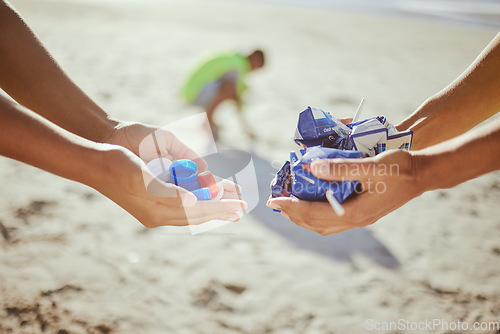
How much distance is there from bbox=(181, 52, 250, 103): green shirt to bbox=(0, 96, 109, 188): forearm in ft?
9.63

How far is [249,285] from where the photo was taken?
2.25 m

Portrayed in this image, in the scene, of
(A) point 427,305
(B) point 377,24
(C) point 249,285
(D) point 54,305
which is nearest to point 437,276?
(A) point 427,305

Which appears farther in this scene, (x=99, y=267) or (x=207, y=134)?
(x=207, y=134)

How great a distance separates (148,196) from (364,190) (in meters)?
0.75

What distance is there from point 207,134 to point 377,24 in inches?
316

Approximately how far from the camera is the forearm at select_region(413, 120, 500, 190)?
1274 millimetres

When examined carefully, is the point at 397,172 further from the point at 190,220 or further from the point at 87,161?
the point at 87,161

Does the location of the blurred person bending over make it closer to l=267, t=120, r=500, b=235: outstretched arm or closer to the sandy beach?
the sandy beach

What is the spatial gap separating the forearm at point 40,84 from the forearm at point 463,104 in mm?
1468

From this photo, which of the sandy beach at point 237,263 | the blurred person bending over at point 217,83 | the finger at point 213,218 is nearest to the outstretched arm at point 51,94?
the finger at point 213,218

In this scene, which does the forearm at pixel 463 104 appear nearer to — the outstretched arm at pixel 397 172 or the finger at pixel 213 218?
the outstretched arm at pixel 397 172

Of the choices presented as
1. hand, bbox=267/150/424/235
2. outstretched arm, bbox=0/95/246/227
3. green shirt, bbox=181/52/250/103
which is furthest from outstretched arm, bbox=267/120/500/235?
green shirt, bbox=181/52/250/103

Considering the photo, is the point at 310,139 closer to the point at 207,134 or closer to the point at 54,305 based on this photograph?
the point at 54,305

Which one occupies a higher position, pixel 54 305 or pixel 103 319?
pixel 54 305
